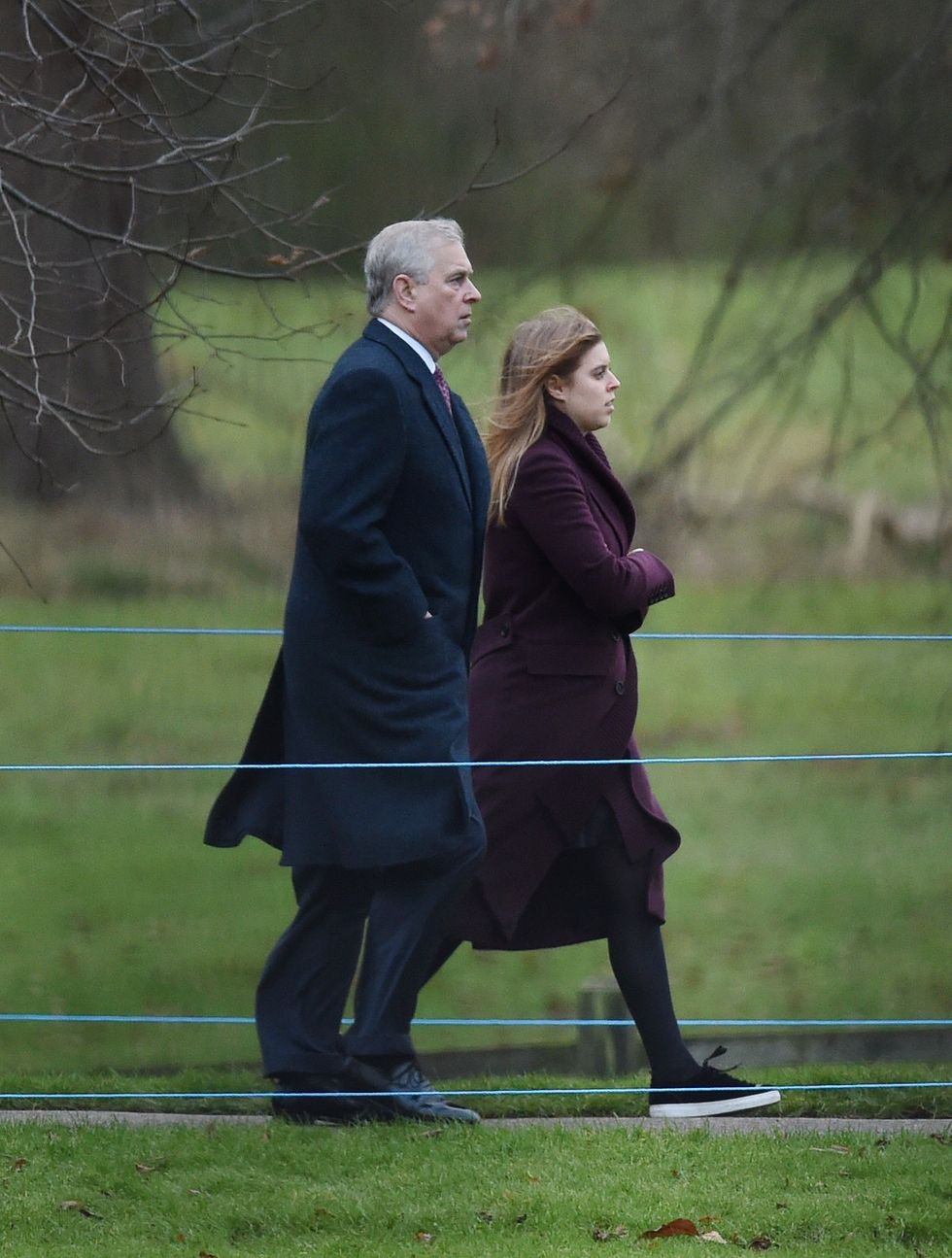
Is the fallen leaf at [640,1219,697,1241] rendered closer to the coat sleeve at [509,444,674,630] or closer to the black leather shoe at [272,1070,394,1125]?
the black leather shoe at [272,1070,394,1125]

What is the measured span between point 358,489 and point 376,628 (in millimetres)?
260

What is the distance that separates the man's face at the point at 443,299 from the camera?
395 cm

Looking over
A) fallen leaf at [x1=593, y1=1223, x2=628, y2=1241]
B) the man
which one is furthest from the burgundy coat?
fallen leaf at [x1=593, y1=1223, x2=628, y2=1241]

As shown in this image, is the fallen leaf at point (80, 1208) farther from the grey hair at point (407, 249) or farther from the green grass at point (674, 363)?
the green grass at point (674, 363)

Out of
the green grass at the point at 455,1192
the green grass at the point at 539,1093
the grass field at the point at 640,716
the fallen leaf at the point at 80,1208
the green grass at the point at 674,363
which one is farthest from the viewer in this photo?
the grass field at the point at 640,716

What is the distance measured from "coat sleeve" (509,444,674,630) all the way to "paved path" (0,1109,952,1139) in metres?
0.97

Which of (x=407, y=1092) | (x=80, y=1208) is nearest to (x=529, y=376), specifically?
(x=407, y=1092)

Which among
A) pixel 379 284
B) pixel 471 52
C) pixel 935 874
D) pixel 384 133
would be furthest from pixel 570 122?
pixel 379 284

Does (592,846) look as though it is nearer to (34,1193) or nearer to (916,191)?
(34,1193)

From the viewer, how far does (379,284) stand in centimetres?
398

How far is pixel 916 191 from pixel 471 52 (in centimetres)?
237

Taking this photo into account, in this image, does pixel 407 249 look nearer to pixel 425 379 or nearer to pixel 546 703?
pixel 425 379

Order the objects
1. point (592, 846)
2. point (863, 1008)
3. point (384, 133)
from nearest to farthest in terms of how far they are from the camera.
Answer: point (592, 846), point (384, 133), point (863, 1008)

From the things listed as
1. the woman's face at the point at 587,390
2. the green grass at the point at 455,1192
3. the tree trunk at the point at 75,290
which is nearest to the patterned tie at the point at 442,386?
the woman's face at the point at 587,390
